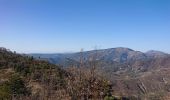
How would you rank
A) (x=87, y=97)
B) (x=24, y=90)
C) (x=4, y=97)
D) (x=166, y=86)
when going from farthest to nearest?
(x=166, y=86) → (x=24, y=90) → (x=4, y=97) → (x=87, y=97)

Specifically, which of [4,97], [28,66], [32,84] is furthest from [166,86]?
[4,97]

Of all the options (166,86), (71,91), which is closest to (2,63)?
(71,91)

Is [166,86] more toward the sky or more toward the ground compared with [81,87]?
more toward the ground

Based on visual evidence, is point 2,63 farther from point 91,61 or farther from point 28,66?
point 91,61

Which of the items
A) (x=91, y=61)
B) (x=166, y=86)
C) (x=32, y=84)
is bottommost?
(x=166, y=86)

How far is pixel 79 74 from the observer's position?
18.8 meters

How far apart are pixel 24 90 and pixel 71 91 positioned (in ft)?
93.3

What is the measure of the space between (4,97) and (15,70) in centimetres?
3781

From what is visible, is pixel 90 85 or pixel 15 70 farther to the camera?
pixel 15 70

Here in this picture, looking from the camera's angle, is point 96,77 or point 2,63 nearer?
point 96,77

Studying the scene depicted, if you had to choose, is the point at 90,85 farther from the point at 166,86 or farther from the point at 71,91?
the point at 166,86

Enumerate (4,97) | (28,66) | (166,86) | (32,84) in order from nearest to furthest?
(4,97)
(32,84)
(28,66)
(166,86)

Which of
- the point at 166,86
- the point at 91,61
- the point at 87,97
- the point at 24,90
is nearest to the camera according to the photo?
the point at 91,61

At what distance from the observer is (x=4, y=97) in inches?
1243
